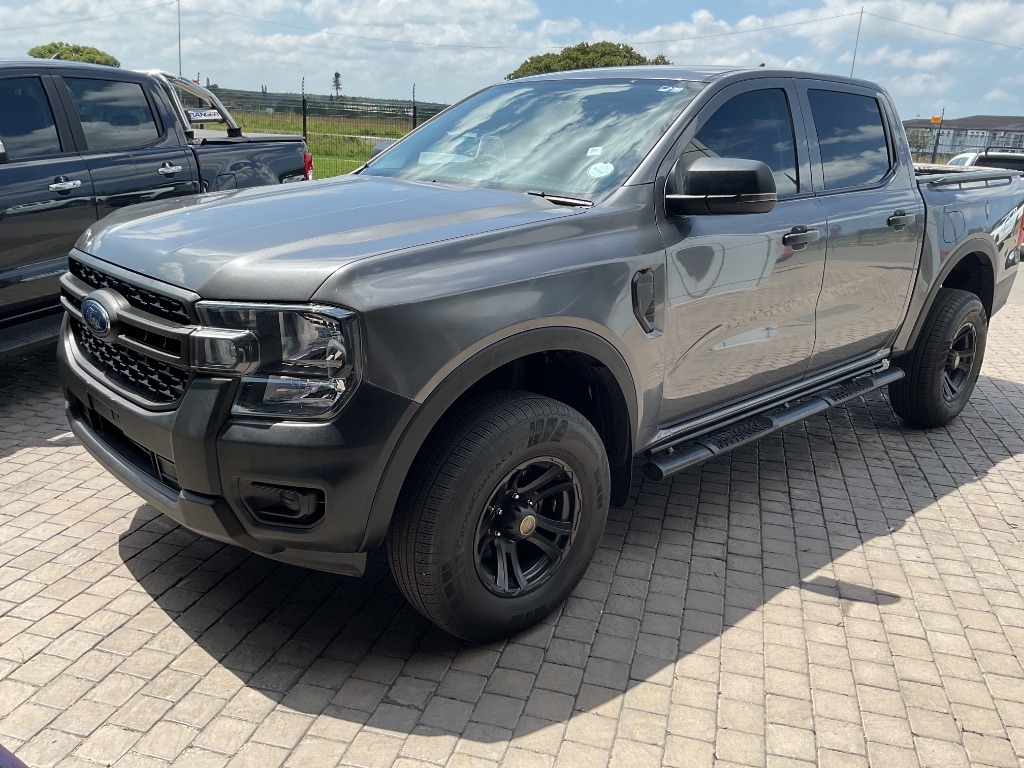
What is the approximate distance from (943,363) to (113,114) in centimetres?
554

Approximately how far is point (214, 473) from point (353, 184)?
5.36 feet

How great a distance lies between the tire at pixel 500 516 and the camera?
8.80ft

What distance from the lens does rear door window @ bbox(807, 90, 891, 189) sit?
4273 mm

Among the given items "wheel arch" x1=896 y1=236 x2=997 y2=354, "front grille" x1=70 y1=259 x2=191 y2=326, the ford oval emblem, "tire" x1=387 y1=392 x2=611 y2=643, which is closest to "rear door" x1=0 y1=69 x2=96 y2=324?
"front grille" x1=70 y1=259 x2=191 y2=326

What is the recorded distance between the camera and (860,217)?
4.30 m

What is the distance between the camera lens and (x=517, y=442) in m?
2.80

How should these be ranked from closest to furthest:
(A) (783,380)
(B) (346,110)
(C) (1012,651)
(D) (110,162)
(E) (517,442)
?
(E) (517,442), (C) (1012,651), (A) (783,380), (D) (110,162), (B) (346,110)

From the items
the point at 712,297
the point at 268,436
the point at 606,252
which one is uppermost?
the point at 606,252

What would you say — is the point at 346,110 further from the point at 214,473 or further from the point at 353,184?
the point at 214,473

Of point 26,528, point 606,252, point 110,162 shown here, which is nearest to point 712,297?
point 606,252

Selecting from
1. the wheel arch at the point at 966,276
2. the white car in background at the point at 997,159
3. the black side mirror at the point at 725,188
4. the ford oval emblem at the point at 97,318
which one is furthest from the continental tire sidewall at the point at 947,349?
the white car in background at the point at 997,159

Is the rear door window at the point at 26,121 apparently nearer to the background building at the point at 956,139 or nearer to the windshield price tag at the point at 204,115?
the windshield price tag at the point at 204,115

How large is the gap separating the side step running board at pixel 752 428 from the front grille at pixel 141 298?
6.21ft

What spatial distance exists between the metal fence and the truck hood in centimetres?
1608
